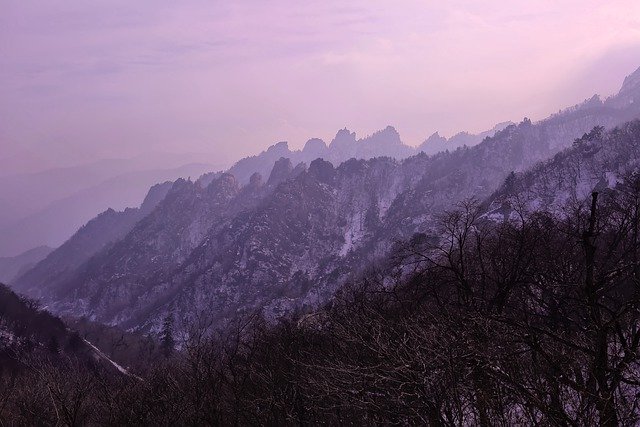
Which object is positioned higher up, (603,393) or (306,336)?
(603,393)

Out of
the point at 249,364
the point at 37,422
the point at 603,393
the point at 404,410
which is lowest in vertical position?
the point at 37,422

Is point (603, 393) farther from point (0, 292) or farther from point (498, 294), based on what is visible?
point (0, 292)

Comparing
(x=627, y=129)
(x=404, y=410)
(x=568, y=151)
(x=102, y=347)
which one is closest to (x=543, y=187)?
(x=568, y=151)

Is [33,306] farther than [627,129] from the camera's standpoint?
No

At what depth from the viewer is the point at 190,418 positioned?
24.0 m

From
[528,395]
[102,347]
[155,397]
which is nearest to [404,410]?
[528,395]

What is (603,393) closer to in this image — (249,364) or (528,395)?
(528,395)

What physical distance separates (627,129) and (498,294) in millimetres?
170102

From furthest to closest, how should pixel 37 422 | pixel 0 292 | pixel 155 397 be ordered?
pixel 0 292
pixel 37 422
pixel 155 397

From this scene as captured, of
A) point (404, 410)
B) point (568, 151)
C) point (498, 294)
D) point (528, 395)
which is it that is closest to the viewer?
point (528, 395)

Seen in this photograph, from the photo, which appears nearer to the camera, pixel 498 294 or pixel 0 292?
pixel 498 294

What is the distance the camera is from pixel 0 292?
145 m

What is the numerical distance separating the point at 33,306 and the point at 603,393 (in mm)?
164883

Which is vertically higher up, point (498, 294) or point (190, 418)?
point (498, 294)
